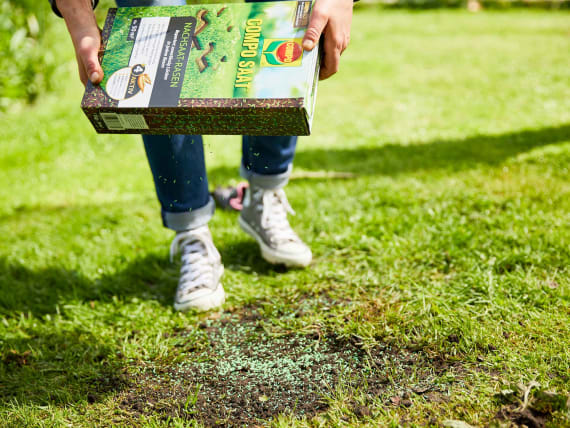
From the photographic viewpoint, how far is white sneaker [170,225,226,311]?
1.89 m

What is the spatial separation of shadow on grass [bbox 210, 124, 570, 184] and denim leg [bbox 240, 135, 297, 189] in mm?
1061

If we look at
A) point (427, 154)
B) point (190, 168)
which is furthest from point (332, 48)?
point (427, 154)

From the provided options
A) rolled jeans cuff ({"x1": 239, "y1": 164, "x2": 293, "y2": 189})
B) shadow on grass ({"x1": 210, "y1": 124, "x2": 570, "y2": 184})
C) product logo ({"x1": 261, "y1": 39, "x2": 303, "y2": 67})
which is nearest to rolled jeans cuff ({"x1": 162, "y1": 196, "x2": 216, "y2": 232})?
rolled jeans cuff ({"x1": 239, "y1": 164, "x2": 293, "y2": 189})

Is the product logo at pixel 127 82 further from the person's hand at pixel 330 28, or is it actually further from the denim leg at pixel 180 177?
the person's hand at pixel 330 28

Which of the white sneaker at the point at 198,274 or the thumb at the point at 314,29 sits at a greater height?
the thumb at the point at 314,29

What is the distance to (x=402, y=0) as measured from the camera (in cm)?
995

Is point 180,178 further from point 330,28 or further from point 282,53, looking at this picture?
point 330,28

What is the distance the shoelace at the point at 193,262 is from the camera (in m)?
1.94

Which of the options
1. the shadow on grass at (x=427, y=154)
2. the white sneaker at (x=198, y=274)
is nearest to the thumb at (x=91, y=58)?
the white sneaker at (x=198, y=274)

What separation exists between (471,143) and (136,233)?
2.32 metres

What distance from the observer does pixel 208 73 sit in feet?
4.59

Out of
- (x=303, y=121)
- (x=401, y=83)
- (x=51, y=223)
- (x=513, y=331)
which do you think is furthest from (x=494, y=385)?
(x=401, y=83)

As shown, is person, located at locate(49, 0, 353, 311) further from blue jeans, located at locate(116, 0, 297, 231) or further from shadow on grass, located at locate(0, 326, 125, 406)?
shadow on grass, located at locate(0, 326, 125, 406)

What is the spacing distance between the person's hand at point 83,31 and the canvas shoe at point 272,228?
924mm
